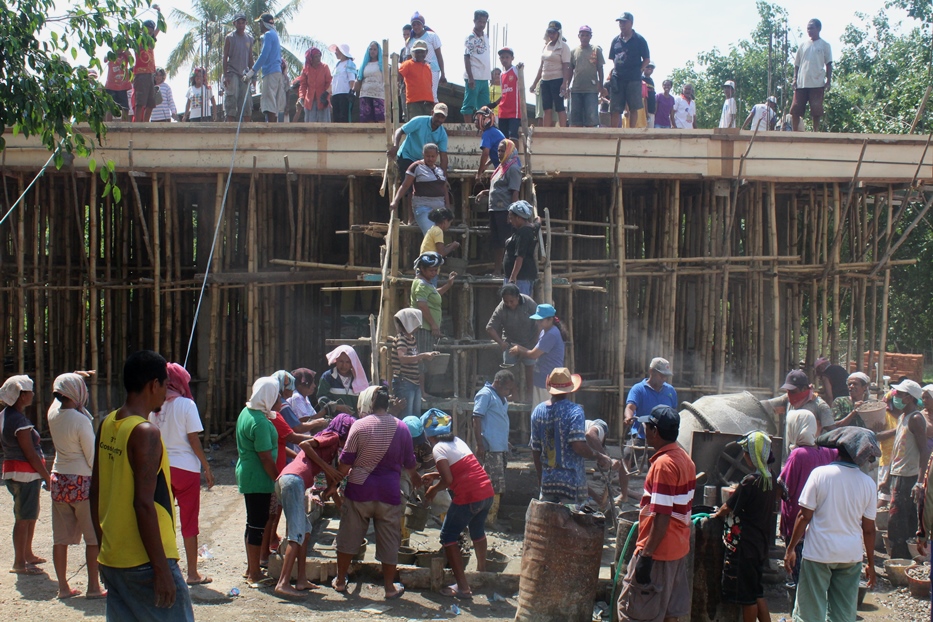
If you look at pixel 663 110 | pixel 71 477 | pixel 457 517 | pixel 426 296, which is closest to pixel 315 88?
pixel 426 296

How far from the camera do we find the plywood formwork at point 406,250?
489 inches

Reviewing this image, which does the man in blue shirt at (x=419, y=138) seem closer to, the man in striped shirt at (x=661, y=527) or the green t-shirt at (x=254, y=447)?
the green t-shirt at (x=254, y=447)

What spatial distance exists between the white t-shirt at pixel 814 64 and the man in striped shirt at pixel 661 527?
30.6 ft

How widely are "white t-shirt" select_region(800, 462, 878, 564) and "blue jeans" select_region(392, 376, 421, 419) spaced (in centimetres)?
420

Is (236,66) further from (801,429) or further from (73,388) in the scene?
(801,429)

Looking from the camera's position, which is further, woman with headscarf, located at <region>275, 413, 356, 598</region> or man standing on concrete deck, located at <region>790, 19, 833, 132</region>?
man standing on concrete deck, located at <region>790, 19, 833, 132</region>

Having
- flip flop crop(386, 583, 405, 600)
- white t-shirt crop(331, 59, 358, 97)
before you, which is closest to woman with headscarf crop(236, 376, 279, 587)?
flip flop crop(386, 583, 405, 600)

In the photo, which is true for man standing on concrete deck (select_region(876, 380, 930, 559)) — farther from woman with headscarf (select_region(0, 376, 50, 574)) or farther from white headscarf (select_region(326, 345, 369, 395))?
woman with headscarf (select_region(0, 376, 50, 574))

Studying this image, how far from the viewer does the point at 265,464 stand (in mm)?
6859

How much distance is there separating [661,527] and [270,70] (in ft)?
32.7

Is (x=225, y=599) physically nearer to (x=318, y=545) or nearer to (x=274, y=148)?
(x=318, y=545)

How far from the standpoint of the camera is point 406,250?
12.4 meters

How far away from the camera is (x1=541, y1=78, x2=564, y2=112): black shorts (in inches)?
509

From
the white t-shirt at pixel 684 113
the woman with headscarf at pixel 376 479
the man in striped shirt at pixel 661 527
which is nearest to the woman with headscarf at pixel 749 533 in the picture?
the man in striped shirt at pixel 661 527
